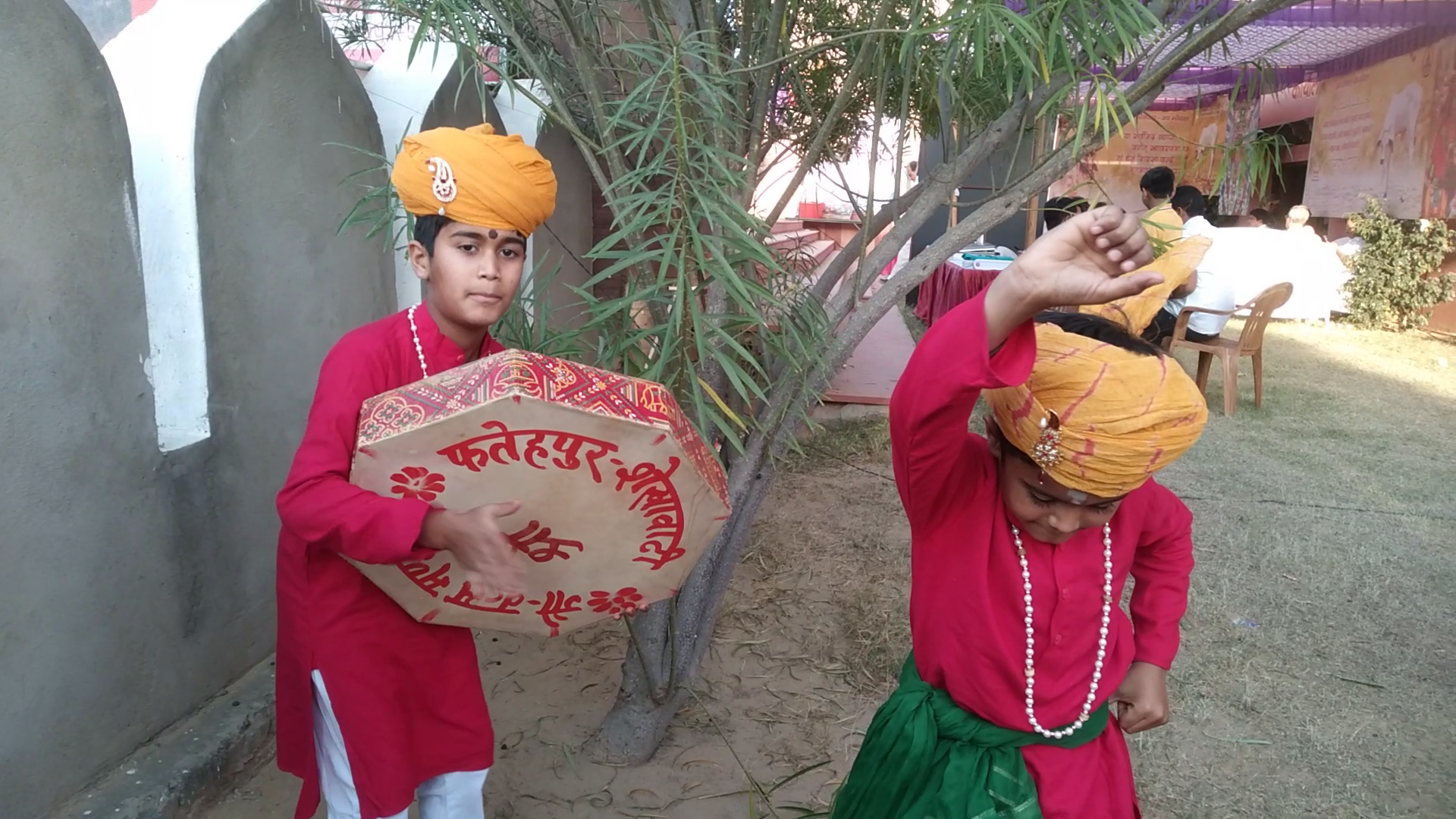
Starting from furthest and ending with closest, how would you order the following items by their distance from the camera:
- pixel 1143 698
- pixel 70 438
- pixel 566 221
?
pixel 566 221, pixel 70 438, pixel 1143 698

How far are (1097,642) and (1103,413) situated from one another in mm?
517

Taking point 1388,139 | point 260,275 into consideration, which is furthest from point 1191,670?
point 1388,139

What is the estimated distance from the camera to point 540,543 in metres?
1.45

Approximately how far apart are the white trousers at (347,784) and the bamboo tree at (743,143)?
30.1 inches

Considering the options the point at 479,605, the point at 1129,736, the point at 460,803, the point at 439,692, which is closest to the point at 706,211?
the point at 479,605

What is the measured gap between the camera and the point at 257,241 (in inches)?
102

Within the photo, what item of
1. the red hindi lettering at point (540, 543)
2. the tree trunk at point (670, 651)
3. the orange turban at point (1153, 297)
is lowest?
the tree trunk at point (670, 651)

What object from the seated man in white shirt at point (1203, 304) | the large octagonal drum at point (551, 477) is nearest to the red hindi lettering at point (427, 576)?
the large octagonal drum at point (551, 477)

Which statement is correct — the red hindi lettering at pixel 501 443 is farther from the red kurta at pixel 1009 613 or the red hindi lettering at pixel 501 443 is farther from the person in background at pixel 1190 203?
the person in background at pixel 1190 203

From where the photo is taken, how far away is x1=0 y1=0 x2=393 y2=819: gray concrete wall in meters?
1.92

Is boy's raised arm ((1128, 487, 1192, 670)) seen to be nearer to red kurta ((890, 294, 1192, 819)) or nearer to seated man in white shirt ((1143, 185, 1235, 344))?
red kurta ((890, 294, 1192, 819))

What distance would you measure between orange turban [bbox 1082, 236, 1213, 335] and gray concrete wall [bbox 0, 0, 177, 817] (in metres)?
2.11

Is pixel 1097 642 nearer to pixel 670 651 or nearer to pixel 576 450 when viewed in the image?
pixel 576 450

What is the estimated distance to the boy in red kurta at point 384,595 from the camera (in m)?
1.54
